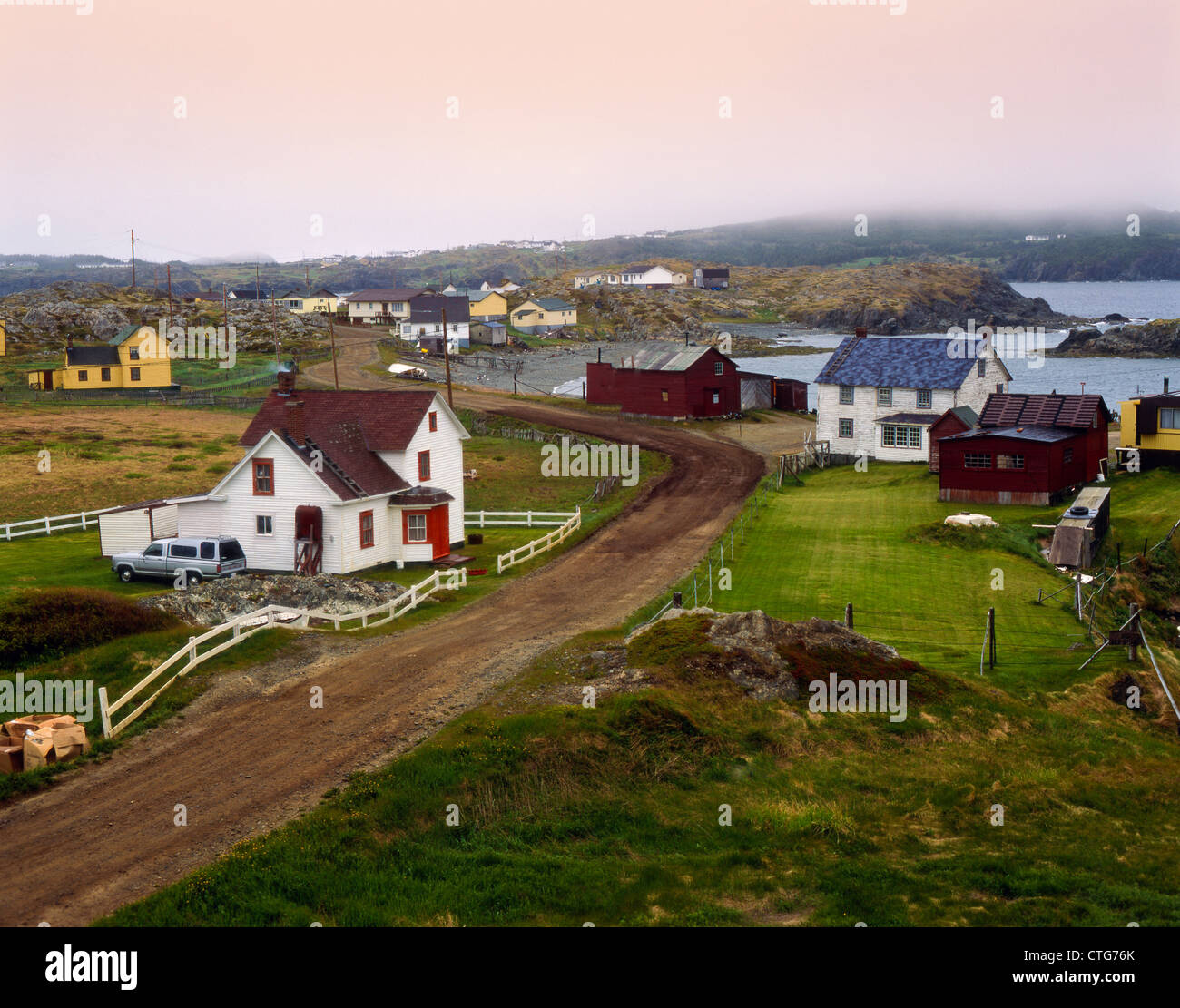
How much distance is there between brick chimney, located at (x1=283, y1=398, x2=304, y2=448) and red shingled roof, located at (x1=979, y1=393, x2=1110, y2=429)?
33.4 meters

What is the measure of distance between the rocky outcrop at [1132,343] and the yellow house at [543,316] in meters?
A: 69.2

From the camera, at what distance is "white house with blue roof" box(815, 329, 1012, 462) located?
6581 cm

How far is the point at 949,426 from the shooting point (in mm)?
61625

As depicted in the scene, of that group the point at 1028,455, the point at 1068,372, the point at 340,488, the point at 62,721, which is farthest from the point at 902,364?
the point at 1068,372

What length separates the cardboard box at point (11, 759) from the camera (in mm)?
22031

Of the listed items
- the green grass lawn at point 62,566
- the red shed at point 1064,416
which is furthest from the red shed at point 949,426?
the green grass lawn at point 62,566

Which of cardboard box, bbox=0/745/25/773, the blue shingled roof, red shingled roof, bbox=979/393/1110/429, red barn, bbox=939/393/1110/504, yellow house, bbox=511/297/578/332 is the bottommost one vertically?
cardboard box, bbox=0/745/25/773

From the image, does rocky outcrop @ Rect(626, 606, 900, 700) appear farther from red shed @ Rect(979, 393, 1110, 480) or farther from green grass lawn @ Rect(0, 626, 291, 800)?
red shed @ Rect(979, 393, 1110, 480)

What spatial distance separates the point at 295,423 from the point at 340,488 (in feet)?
10.1

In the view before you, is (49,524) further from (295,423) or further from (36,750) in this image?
(36,750)

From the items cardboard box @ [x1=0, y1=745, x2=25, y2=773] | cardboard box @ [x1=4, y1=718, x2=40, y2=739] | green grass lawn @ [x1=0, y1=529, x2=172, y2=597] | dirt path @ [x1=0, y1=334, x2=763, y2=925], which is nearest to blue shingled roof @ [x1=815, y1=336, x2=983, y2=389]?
dirt path @ [x1=0, y1=334, x2=763, y2=925]

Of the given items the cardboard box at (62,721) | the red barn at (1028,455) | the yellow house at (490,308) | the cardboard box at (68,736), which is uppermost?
the yellow house at (490,308)

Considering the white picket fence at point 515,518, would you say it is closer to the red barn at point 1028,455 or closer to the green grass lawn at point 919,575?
the green grass lawn at point 919,575
